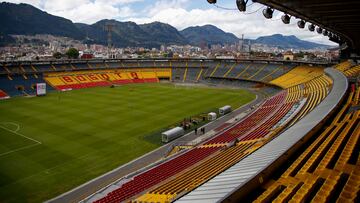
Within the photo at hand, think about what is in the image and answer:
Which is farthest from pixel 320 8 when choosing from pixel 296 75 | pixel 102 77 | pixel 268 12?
pixel 102 77

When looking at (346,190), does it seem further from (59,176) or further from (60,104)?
(60,104)

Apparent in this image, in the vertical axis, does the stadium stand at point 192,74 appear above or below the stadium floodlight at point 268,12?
below

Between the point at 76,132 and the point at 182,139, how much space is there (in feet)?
38.4

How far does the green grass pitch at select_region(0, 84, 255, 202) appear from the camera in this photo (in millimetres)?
21056

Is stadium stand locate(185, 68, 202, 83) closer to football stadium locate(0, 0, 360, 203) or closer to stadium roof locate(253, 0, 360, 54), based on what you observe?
football stadium locate(0, 0, 360, 203)

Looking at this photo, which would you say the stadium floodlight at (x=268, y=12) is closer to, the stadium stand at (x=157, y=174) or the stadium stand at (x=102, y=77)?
the stadium stand at (x=157, y=174)

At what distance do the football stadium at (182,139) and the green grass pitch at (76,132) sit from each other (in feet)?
0.40

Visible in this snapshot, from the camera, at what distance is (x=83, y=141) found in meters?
28.5

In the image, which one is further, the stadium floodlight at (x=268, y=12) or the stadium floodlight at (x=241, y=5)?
the stadium floodlight at (x=268, y=12)

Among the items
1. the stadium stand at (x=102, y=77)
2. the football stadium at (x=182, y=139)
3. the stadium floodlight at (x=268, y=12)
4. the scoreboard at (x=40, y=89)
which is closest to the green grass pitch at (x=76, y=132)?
the football stadium at (x=182, y=139)

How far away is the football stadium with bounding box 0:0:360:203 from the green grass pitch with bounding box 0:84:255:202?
122mm

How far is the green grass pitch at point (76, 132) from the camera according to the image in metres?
21.1

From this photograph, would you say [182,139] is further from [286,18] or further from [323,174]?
[323,174]

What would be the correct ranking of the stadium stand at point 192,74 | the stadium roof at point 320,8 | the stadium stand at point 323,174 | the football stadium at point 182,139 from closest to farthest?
the stadium stand at point 323,174
the football stadium at point 182,139
the stadium roof at point 320,8
the stadium stand at point 192,74
